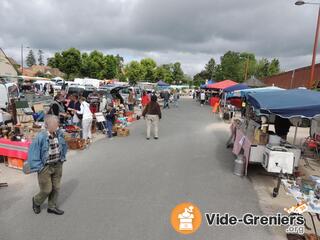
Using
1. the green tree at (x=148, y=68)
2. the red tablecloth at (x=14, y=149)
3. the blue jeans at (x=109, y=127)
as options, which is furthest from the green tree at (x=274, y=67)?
the red tablecloth at (x=14, y=149)

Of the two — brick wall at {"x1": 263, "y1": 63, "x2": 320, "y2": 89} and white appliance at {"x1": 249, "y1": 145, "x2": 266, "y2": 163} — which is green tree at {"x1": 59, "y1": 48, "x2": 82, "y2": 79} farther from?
white appliance at {"x1": 249, "y1": 145, "x2": 266, "y2": 163}

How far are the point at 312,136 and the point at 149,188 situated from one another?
24.8ft

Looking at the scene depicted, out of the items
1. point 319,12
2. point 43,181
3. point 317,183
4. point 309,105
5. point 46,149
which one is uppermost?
point 319,12

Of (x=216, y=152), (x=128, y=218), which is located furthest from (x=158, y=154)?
(x=128, y=218)

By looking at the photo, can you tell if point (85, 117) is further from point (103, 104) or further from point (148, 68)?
point (148, 68)

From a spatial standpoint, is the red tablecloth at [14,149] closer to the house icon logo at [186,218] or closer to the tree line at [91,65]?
the house icon logo at [186,218]

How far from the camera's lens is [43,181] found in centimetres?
398

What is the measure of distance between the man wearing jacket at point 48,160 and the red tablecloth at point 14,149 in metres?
2.63

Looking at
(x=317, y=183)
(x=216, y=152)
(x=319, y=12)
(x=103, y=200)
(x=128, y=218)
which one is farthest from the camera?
(x=319, y=12)

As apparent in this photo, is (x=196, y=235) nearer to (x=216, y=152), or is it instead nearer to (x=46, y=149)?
(x=46, y=149)

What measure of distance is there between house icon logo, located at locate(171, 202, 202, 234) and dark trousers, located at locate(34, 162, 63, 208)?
6.60ft

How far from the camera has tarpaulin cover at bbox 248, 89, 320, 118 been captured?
18.1 feet

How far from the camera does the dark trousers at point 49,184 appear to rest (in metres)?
3.97

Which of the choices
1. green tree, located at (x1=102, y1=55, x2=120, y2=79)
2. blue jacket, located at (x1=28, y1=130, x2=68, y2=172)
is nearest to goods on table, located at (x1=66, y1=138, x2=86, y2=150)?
blue jacket, located at (x1=28, y1=130, x2=68, y2=172)
